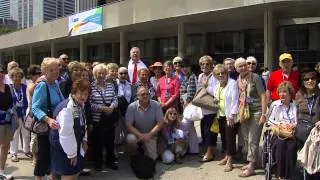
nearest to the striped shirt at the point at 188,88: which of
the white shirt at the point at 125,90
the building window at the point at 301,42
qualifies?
the white shirt at the point at 125,90

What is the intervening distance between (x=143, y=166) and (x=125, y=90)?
1489mm

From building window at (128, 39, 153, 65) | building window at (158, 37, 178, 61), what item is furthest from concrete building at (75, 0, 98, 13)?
A: building window at (158, 37, 178, 61)

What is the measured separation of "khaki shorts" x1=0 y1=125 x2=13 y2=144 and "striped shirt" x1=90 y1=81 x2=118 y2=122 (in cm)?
135

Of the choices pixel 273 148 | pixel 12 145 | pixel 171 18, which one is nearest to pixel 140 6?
pixel 171 18

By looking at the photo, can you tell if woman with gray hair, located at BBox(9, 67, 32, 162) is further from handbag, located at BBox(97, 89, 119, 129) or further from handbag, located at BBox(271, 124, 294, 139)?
handbag, located at BBox(271, 124, 294, 139)

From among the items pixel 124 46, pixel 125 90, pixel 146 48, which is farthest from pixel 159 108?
pixel 146 48

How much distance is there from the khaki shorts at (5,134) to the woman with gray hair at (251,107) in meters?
3.66

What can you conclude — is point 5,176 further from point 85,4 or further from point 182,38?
point 85,4

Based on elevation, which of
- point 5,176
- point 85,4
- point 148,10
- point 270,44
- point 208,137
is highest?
point 85,4

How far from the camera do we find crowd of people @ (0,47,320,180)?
19.2 feet

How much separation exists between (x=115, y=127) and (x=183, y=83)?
1526 mm

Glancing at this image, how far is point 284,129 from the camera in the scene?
6.16 metres

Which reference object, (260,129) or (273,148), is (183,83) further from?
(273,148)

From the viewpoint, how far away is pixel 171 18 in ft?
83.8
